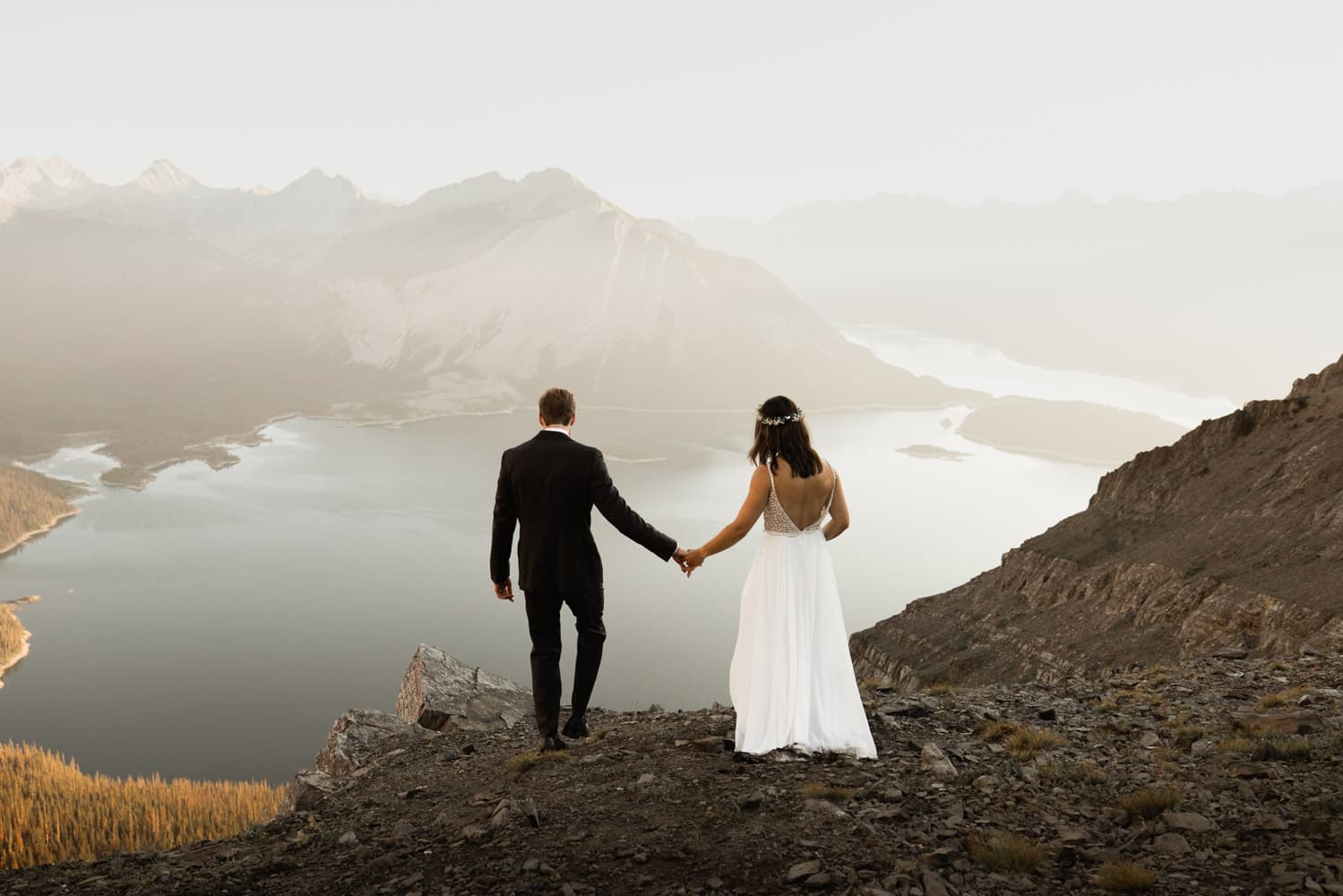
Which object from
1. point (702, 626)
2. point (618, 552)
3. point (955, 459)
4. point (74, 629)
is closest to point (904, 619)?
point (702, 626)

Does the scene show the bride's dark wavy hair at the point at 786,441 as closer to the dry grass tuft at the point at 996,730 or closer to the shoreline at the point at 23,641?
the dry grass tuft at the point at 996,730

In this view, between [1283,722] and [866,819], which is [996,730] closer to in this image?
[1283,722]

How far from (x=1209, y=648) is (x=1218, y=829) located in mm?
18647

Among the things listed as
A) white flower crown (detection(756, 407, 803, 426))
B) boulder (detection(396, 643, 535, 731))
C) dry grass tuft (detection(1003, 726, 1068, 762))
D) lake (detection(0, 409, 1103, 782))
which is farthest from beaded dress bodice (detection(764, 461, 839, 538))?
lake (detection(0, 409, 1103, 782))

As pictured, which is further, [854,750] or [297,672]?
[297,672]

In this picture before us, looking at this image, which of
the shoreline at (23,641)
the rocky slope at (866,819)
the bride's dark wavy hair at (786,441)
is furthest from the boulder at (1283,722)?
the shoreline at (23,641)

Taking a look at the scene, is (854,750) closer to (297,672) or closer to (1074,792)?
(1074,792)

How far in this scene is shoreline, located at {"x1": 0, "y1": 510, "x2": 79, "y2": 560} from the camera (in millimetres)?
109438

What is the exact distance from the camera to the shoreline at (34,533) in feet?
359

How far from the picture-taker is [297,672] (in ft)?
227

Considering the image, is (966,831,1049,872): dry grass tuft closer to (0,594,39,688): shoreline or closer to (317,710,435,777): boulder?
(317,710,435,777): boulder

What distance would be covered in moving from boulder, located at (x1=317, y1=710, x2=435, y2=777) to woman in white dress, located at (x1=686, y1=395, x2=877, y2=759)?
268 inches

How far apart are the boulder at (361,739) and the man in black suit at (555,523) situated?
5.72 meters

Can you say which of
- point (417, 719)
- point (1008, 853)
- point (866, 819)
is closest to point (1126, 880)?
point (1008, 853)
